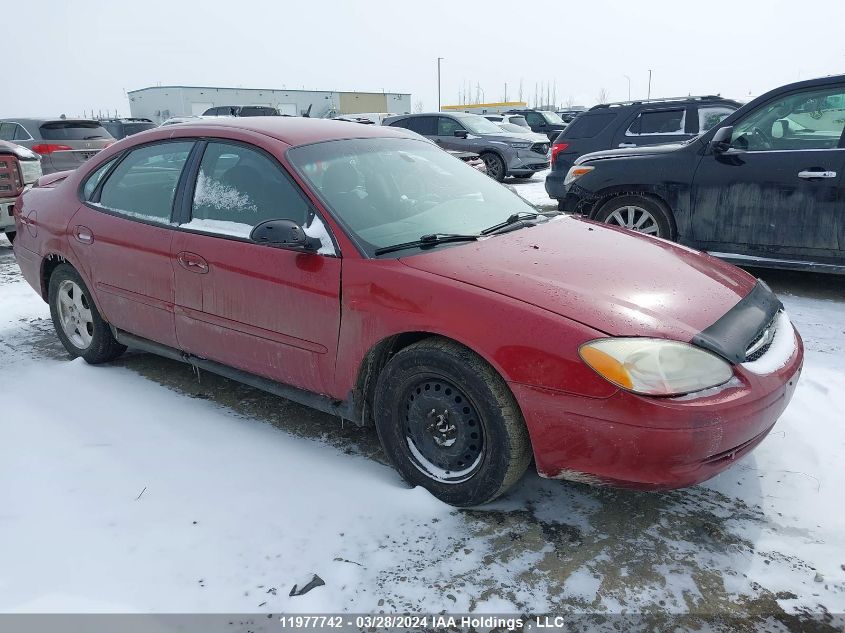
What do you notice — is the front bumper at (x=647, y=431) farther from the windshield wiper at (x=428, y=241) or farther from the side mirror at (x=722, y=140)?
the side mirror at (x=722, y=140)

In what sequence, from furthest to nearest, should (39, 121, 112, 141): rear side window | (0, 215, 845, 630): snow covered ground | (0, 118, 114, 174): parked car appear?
(39, 121, 112, 141): rear side window < (0, 118, 114, 174): parked car < (0, 215, 845, 630): snow covered ground

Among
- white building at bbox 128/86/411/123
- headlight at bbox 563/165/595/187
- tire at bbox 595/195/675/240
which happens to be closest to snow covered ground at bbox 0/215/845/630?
tire at bbox 595/195/675/240

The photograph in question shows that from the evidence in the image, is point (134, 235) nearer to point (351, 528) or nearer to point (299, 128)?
point (299, 128)

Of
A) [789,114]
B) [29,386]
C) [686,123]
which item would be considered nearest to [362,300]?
[29,386]

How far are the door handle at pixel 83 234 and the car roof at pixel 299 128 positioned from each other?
2.37ft

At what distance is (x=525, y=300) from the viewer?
8.05ft

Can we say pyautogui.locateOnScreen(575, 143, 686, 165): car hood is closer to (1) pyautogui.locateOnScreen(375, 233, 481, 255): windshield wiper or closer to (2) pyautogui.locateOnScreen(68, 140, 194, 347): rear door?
(1) pyautogui.locateOnScreen(375, 233, 481, 255): windshield wiper

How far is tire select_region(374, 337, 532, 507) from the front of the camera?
8.13ft

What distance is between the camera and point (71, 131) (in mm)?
12156

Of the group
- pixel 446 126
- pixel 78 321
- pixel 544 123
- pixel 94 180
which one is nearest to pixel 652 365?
pixel 94 180

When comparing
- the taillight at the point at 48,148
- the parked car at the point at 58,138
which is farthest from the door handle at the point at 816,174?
the taillight at the point at 48,148

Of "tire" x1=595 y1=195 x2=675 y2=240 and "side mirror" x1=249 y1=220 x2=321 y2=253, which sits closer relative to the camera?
"side mirror" x1=249 y1=220 x2=321 y2=253

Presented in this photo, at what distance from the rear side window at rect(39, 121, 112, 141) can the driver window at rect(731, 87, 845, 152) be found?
11345mm

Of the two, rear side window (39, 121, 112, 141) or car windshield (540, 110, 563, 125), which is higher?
car windshield (540, 110, 563, 125)
